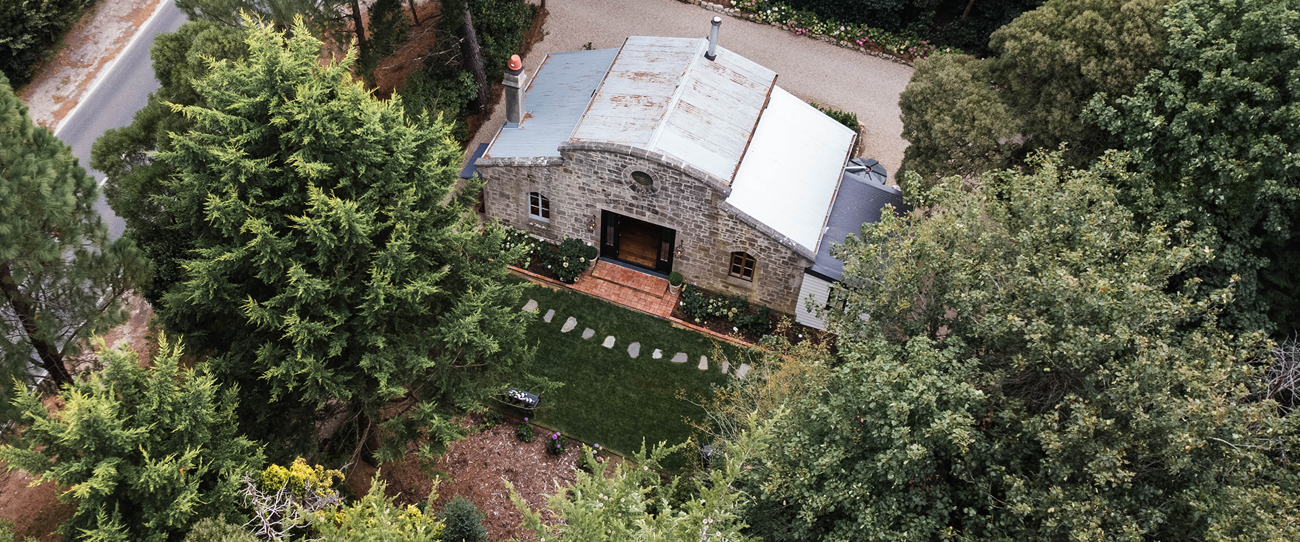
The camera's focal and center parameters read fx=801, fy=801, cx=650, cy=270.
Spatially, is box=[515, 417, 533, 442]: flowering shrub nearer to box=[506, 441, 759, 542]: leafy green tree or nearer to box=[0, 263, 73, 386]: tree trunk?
box=[506, 441, 759, 542]: leafy green tree

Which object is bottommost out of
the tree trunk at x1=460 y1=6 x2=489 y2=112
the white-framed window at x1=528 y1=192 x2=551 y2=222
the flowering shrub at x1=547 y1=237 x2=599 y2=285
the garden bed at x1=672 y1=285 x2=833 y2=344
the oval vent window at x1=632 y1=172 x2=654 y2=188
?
the garden bed at x1=672 y1=285 x2=833 y2=344

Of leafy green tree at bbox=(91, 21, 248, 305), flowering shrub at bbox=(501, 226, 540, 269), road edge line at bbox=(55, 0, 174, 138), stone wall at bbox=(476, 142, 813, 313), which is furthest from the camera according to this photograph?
road edge line at bbox=(55, 0, 174, 138)

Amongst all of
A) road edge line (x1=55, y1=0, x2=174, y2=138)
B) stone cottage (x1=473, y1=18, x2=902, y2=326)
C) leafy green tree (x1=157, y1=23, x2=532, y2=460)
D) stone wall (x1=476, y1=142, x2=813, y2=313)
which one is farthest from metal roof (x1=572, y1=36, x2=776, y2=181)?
road edge line (x1=55, y1=0, x2=174, y2=138)

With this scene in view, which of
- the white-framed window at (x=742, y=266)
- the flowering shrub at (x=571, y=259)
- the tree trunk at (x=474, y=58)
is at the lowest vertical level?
the flowering shrub at (x=571, y=259)

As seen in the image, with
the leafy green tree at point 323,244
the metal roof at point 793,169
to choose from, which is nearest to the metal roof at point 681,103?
the metal roof at point 793,169

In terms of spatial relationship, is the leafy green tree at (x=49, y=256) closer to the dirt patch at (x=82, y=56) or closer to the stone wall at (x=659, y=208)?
the stone wall at (x=659, y=208)

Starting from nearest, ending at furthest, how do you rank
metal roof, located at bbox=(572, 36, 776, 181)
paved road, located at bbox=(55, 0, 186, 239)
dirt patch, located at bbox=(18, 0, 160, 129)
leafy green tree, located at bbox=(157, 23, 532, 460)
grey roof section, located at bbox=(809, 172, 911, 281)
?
leafy green tree, located at bbox=(157, 23, 532, 460)
metal roof, located at bbox=(572, 36, 776, 181)
grey roof section, located at bbox=(809, 172, 911, 281)
paved road, located at bbox=(55, 0, 186, 239)
dirt patch, located at bbox=(18, 0, 160, 129)

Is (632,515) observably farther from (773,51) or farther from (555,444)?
(773,51)

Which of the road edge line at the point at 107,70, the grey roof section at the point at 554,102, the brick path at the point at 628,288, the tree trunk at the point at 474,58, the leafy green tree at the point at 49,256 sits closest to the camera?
the leafy green tree at the point at 49,256
